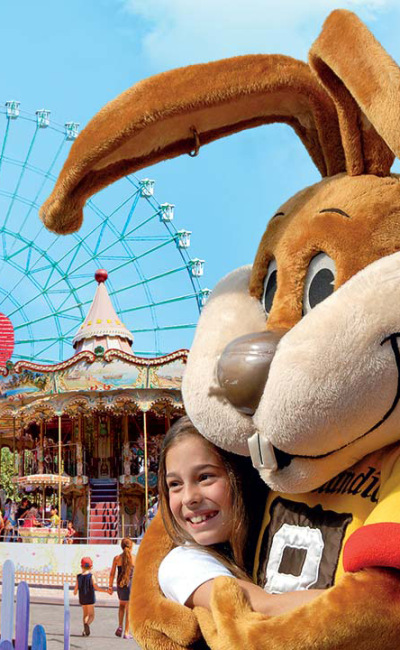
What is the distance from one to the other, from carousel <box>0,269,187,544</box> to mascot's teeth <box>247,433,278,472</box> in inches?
592

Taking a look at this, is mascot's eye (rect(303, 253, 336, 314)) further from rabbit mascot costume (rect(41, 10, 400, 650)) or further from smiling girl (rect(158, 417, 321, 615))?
smiling girl (rect(158, 417, 321, 615))

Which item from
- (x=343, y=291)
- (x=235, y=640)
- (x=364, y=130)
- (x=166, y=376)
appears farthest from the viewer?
(x=166, y=376)

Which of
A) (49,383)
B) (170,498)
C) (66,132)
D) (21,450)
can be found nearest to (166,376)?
(49,383)

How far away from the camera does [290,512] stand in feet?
7.25

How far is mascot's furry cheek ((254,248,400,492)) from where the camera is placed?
1.83 metres

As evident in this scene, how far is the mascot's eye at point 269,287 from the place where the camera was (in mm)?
2301

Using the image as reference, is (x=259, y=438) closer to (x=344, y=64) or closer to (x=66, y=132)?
(x=344, y=64)

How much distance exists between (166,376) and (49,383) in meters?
2.90

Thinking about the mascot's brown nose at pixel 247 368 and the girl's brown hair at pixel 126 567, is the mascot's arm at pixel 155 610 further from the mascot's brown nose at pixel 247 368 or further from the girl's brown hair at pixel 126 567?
the girl's brown hair at pixel 126 567

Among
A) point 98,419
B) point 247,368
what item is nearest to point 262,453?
point 247,368

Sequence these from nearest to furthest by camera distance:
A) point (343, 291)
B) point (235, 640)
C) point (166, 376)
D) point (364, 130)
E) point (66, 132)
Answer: point (235, 640) < point (343, 291) < point (364, 130) < point (166, 376) < point (66, 132)

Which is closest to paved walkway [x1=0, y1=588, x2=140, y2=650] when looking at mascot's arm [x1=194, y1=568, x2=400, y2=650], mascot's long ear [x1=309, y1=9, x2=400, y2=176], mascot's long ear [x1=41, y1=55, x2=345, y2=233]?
mascot's long ear [x1=41, y1=55, x2=345, y2=233]

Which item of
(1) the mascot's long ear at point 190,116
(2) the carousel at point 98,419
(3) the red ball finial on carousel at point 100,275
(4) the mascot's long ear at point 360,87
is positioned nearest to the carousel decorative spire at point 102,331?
(2) the carousel at point 98,419

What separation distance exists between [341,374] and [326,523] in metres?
0.50
